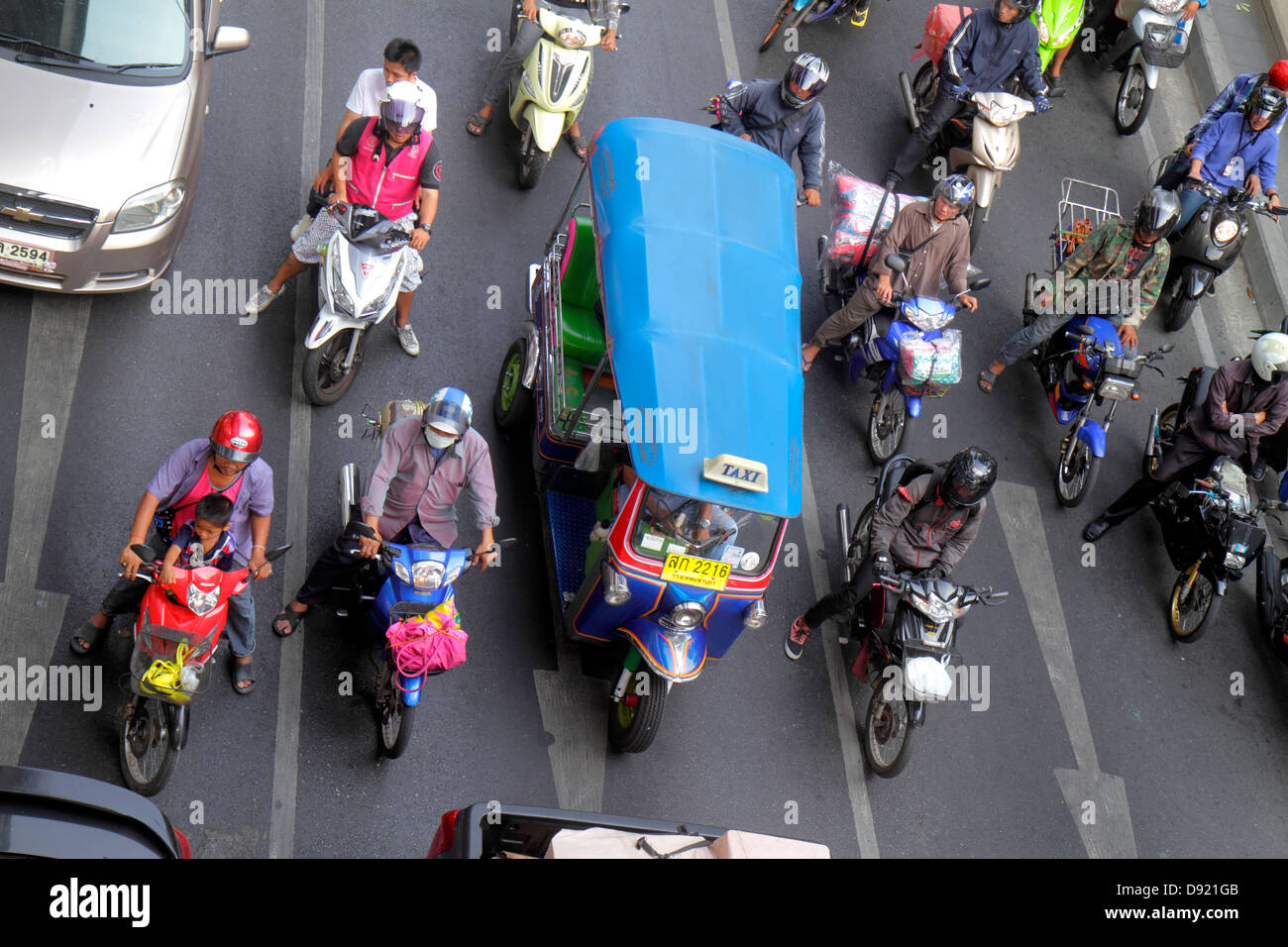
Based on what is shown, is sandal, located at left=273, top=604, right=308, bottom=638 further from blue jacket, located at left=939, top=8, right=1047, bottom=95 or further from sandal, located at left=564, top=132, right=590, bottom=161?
blue jacket, located at left=939, top=8, right=1047, bottom=95

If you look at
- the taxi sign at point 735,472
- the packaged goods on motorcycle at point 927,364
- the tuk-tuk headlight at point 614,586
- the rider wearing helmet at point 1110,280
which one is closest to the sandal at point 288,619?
the tuk-tuk headlight at point 614,586

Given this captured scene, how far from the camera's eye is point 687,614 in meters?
8.05

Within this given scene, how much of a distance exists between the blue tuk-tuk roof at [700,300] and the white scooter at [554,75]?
1679 millimetres

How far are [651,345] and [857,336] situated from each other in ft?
10.7

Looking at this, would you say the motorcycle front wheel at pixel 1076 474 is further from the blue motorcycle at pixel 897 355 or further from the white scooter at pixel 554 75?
the white scooter at pixel 554 75

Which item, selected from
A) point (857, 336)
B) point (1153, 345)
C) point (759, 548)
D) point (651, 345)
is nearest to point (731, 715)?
point (759, 548)

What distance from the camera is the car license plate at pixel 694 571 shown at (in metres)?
8.02

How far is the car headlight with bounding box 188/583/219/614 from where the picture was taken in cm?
675

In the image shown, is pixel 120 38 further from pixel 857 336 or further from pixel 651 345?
pixel 857 336

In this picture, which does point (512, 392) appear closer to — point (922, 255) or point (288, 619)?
point (288, 619)

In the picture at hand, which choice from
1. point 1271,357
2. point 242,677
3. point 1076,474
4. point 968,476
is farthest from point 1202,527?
point 242,677

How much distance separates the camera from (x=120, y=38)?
899 centimetres

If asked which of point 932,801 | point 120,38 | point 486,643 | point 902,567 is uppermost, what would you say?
point 120,38

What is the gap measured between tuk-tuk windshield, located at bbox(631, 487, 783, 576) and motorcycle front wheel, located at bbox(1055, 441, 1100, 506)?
4.01m
